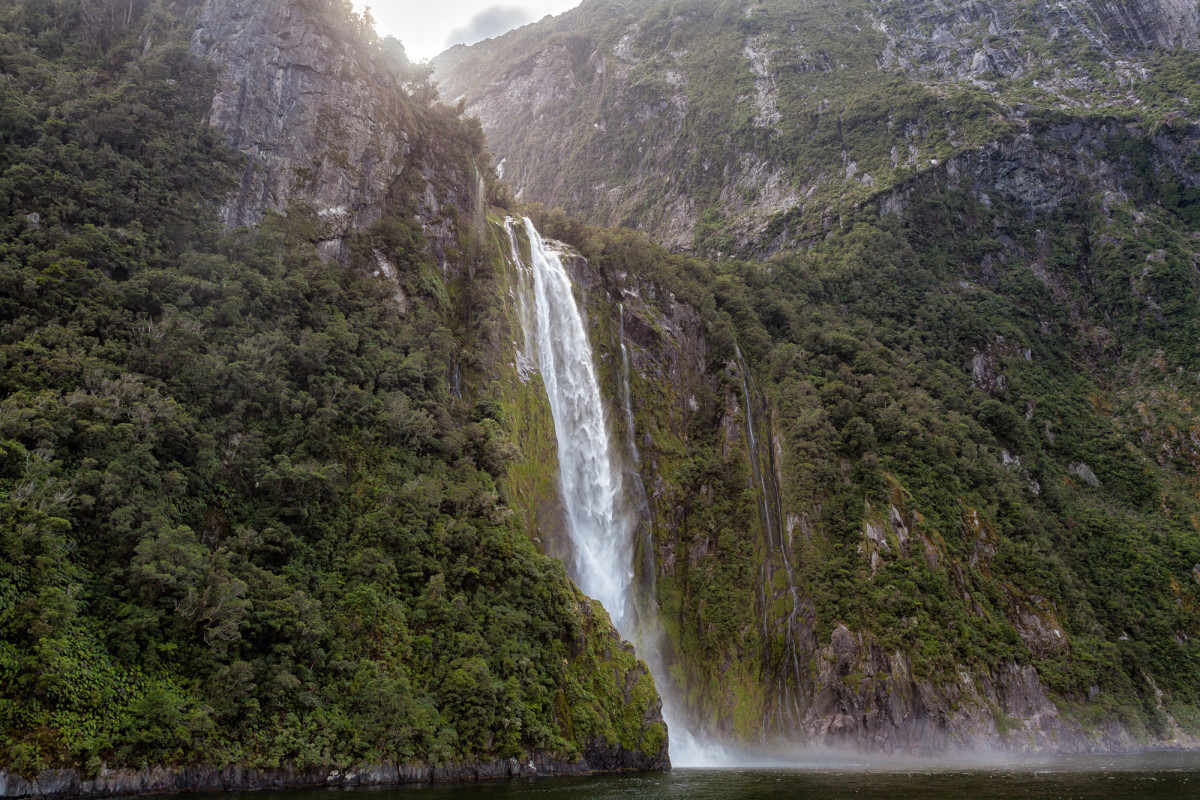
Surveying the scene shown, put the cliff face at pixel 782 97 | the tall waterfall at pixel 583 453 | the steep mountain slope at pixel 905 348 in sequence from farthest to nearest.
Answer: the cliff face at pixel 782 97 → the steep mountain slope at pixel 905 348 → the tall waterfall at pixel 583 453

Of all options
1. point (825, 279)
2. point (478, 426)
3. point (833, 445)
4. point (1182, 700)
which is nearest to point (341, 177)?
point (478, 426)

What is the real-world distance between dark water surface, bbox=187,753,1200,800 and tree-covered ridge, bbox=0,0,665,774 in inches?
75.8

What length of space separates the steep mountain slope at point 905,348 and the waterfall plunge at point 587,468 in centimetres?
163

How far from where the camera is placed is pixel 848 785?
20344 mm

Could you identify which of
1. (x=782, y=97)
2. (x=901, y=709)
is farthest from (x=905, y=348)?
(x=782, y=97)

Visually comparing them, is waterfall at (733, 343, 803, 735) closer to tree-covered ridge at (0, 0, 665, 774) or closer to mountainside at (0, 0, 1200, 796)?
mountainside at (0, 0, 1200, 796)

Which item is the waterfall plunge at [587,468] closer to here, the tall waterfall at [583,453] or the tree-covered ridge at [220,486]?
the tall waterfall at [583,453]

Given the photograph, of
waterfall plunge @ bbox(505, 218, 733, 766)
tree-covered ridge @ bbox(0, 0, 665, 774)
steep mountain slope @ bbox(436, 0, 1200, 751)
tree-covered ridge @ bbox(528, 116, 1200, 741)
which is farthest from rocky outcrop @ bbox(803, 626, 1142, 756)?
tree-covered ridge @ bbox(0, 0, 665, 774)

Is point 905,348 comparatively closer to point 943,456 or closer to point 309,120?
point 943,456

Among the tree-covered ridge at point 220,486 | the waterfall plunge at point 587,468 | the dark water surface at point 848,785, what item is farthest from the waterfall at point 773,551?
the tree-covered ridge at point 220,486

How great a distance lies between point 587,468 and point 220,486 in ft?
59.0

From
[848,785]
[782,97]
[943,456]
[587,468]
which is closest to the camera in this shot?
[848,785]

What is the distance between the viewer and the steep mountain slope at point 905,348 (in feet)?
117

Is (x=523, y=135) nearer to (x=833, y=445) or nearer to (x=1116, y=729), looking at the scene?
(x=833, y=445)
